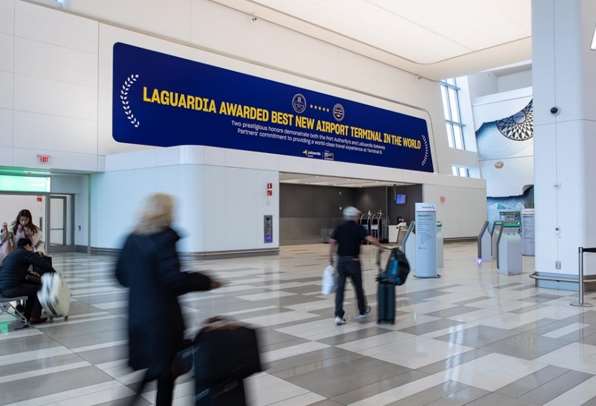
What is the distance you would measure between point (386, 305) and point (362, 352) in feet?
4.56

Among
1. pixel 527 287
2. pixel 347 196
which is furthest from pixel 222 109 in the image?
pixel 527 287

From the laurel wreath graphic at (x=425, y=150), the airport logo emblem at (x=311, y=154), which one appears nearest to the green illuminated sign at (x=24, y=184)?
the airport logo emblem at (x=311, y=154)

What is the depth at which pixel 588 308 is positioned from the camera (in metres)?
7.45

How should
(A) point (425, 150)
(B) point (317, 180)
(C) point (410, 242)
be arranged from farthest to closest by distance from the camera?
(A) point (425, 150) → (B) point (317, 180) → (C) point (410, 242)

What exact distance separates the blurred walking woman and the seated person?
4.34 meters

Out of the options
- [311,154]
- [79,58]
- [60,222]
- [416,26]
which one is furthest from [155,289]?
[416,26]

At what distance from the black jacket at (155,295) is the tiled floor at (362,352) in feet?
1.16

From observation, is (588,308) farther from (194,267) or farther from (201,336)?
(194,267)

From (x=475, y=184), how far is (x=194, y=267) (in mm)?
19154

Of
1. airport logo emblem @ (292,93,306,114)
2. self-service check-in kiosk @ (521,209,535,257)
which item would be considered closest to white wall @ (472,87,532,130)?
self-service check-in kiosk @ (521,209,535,257)

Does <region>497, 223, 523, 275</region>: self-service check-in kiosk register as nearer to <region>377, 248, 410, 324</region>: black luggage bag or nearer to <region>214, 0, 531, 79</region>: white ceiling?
<region>377, 248, 410, 324</region>: black luggage bag

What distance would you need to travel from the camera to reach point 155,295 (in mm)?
2561

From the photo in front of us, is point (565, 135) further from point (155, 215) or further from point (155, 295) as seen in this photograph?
point (155, 295)

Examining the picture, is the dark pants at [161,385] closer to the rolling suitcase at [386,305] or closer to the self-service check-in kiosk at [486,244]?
the rolling suitcase at [386,305]
